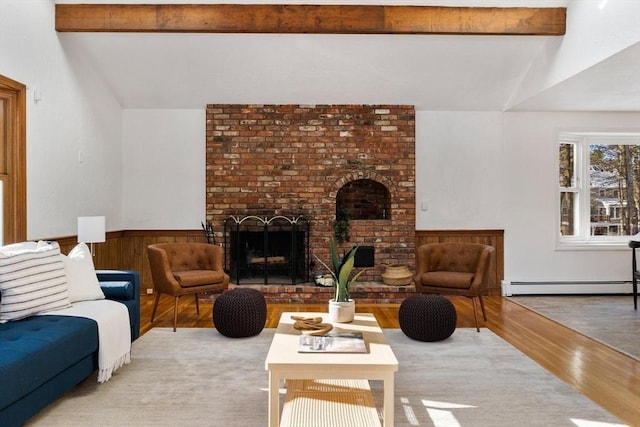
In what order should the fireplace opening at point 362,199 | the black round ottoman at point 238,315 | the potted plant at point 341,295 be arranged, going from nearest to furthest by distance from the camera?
the potted plant at point 341,295, the black round ottoman at point 238,315, the fireplace opening at point 362,199

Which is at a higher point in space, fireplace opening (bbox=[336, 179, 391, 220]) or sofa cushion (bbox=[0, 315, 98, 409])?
fireplace opening (bbox=[336, 179, 391, 220])

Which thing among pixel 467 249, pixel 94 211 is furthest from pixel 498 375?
pixel 94 211

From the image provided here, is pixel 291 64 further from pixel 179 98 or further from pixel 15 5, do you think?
pixel 15 5

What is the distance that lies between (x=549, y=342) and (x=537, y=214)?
2779 mm

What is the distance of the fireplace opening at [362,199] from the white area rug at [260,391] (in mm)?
2985

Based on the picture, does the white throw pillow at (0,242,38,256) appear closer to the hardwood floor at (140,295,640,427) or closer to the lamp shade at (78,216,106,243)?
the lamp shade at (78,216,106,243)

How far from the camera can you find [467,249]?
5.37m

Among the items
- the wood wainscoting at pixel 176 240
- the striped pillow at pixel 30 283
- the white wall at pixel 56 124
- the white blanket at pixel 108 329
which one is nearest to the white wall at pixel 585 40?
the wood wainscoting at pixel 176 240

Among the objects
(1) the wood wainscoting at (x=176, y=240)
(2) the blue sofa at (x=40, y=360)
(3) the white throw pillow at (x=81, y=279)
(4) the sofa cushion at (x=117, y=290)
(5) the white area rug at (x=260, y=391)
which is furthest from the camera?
(1) the wood wainscoting at (x=176, y=240)

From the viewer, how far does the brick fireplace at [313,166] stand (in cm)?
657

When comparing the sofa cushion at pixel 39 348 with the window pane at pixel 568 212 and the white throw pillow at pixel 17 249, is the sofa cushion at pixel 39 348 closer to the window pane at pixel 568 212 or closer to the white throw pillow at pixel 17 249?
the white throw pillow at pixel 17 249

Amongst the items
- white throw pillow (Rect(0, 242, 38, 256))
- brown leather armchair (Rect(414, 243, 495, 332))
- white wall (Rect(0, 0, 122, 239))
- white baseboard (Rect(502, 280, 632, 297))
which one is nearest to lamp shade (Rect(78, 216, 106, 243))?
white wall (Rect(0, 0, 122, 239))

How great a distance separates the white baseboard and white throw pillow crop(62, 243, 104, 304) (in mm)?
5053

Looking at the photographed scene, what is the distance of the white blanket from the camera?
125 inches
